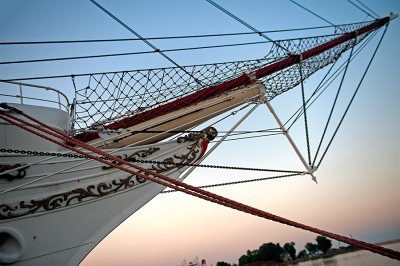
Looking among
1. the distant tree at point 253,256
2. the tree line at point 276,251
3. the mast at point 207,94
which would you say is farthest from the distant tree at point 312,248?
the mast at point 207,94

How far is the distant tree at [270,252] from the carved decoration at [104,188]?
58.3m

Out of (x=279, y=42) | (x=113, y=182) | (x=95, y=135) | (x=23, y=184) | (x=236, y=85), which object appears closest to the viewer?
(x=23, y=184)

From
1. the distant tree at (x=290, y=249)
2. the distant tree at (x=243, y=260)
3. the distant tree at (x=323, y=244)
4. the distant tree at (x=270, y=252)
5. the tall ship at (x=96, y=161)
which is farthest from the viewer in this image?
the distant tree at (x=290, y=249)

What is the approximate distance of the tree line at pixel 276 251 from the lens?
53.6 metres

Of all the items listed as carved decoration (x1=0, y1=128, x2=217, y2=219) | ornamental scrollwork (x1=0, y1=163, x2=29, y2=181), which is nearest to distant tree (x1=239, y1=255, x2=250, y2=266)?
carved decoration (x1=0, y1=128, x2=217, y2=219)

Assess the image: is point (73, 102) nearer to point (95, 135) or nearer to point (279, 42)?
point (95, 135)

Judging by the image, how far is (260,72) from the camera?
371cm

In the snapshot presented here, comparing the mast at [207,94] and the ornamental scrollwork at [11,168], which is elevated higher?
the mast at [207,94]

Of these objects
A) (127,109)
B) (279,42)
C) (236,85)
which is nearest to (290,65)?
(279,42)

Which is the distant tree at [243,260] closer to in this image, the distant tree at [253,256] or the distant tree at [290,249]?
the distant tree at [253,256]

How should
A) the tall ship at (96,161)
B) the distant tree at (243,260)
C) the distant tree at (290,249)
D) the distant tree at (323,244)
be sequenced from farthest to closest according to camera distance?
the distant tree at (290,249)
the distant tree at (323,244)
the distant tree at (243,260)
the tall ship at (96,161)

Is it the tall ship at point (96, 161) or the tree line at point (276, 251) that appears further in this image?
the tree line at point (276, 251)

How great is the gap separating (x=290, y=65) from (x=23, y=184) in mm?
3883

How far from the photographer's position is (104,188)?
2375mm
